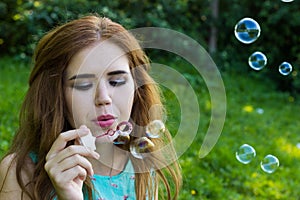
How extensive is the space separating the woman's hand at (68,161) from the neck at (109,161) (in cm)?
46

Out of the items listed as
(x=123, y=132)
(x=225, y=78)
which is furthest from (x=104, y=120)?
(x=225, y=78)

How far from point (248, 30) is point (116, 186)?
4.22 feet

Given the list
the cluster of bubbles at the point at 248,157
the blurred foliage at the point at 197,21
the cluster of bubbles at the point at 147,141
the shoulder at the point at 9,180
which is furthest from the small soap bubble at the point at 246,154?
the blurred foliage at the point at 197,21

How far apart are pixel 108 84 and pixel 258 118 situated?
4.05 meters

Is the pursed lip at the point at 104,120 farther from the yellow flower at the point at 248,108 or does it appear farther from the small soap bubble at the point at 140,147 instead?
the yellow flower at the point at 248,108

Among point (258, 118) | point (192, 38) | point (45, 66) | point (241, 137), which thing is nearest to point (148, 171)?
point (45, 66)

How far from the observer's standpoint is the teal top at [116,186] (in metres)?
2.38

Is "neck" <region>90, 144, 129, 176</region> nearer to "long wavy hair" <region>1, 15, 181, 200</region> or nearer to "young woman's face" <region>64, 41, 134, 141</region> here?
"long wavy hair" <region>1, 15, 181, 200</region>

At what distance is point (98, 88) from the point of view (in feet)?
6.79

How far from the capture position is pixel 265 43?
28.8 ft

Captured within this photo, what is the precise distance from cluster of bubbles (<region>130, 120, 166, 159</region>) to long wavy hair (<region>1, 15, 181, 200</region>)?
0.14 feet

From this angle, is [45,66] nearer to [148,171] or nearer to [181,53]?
[148,171]

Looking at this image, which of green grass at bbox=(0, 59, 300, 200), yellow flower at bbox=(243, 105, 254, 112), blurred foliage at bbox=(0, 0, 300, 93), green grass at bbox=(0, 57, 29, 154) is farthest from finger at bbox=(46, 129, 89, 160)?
blurred foliage at bbox=(0, 0, 300, 93)

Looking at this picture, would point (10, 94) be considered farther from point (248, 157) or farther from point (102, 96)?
point (102, 96)
